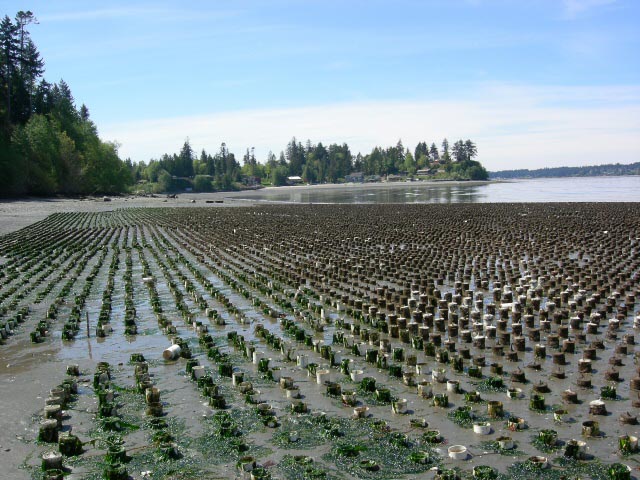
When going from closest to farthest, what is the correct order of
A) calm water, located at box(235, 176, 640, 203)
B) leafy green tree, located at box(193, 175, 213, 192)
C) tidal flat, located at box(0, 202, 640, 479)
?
tidal flat, located at box(0, 202, 640, 479) < calm water, located at box(235, 176, 640, 203) < leafy green tree, located at box(193, 175, 213, 192)

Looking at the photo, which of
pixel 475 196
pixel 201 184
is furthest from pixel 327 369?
pixel 201 184

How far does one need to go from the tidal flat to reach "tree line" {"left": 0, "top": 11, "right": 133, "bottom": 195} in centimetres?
6940

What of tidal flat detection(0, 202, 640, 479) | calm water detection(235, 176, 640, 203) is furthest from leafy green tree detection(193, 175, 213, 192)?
tidal flat detection(0, 202, 640, 479)

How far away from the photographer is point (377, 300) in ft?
52.3

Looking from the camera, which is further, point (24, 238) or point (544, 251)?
point (24, 238)

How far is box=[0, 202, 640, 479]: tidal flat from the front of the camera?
7320mm

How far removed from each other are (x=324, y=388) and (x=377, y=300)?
6.46 metres

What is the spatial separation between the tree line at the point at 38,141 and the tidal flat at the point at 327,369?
6940cm

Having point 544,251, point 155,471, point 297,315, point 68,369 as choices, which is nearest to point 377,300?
point 297,315

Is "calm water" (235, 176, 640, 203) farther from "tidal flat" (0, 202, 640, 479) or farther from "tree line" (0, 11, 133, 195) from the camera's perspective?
"tidal flat" (0, 202, 640, 479)

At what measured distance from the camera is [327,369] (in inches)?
417

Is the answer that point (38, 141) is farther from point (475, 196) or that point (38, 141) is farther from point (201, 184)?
point (201, 184)

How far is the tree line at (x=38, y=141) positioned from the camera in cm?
8544

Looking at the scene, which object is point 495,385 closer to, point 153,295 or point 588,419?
point 588,419
